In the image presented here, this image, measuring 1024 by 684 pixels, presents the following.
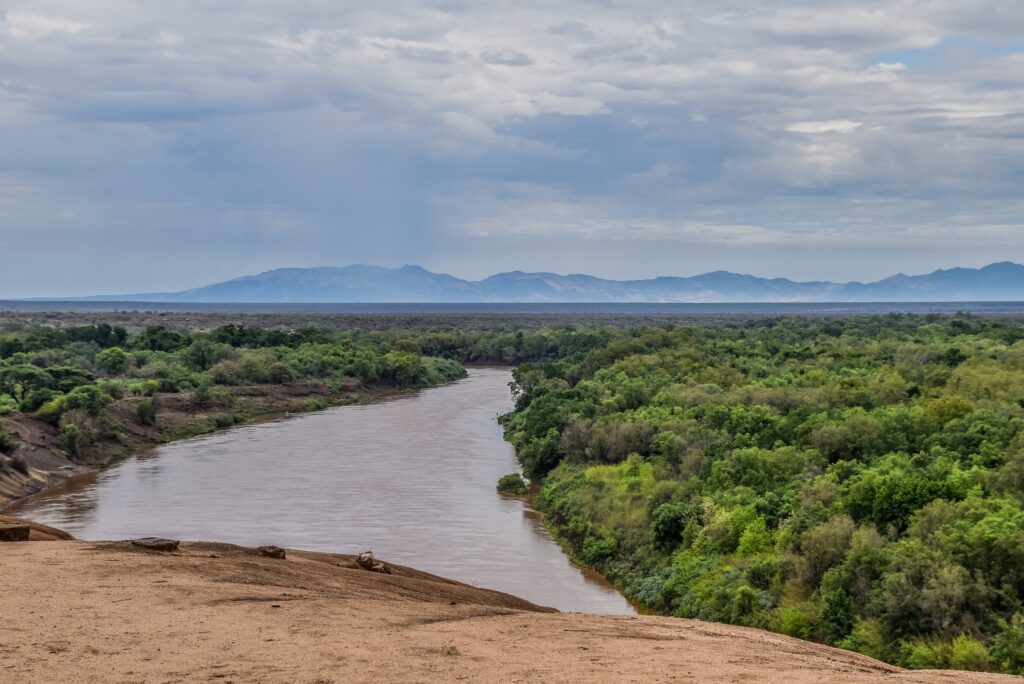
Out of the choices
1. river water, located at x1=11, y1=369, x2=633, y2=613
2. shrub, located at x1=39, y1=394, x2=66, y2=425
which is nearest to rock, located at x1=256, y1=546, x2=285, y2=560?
river water, located at x1=11, y1=369, x2=633, y2=613

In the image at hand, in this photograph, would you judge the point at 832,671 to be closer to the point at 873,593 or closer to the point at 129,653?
the point at 129,653

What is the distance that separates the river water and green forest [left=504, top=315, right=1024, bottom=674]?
2089 millimetres

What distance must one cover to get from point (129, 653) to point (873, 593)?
16.8m

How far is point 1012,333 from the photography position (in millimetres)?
Answer: 97250

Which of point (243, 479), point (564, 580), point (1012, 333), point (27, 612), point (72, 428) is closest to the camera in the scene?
point (27, 612)

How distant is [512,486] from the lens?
48.2 m

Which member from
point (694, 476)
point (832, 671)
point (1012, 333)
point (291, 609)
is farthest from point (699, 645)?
point (1012, 333)

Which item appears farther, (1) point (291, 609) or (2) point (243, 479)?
(2) point (243, 479)

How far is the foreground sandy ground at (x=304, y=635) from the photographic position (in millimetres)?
12508

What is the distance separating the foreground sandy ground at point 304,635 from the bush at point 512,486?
27.9 m

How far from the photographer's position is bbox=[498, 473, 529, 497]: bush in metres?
47.9

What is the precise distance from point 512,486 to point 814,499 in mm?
20441

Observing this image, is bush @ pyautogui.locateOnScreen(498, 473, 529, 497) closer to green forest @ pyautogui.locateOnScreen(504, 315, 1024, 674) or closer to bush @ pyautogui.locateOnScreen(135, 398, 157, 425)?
green forest @ pyautogui.locateOnScreen(504, 315, 1024, 674)

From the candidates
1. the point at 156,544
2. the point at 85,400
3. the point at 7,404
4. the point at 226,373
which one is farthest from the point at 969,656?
the point at 226,373
